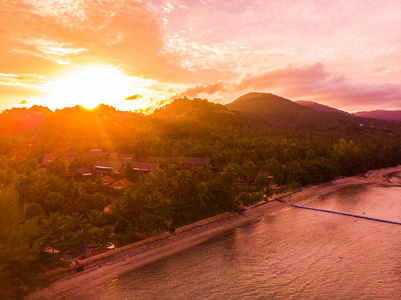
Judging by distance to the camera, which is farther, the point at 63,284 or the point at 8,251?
the point at 63,284

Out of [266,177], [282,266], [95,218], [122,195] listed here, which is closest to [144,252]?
[95,218]

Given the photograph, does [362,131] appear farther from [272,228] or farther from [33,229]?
[33,229]

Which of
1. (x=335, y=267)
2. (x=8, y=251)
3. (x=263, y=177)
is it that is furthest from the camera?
(x=263, y=177)

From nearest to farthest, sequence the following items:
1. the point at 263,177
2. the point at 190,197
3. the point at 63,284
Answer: the point at 63,284, the point at 190,197, the point at 263,177

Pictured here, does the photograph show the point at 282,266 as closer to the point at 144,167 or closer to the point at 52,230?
the point at 52,230

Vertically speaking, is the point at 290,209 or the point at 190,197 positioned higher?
the point at 190,197

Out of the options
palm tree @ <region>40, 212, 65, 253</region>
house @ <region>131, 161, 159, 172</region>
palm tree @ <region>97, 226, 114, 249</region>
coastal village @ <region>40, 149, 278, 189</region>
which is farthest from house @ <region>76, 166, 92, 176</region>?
palm tree @ <region>40, 212, 65, 253</region>

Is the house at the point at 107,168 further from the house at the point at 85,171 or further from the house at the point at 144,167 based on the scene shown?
the house at the point at 144,167

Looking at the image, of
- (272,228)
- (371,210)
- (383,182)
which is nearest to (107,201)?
(272,228)
